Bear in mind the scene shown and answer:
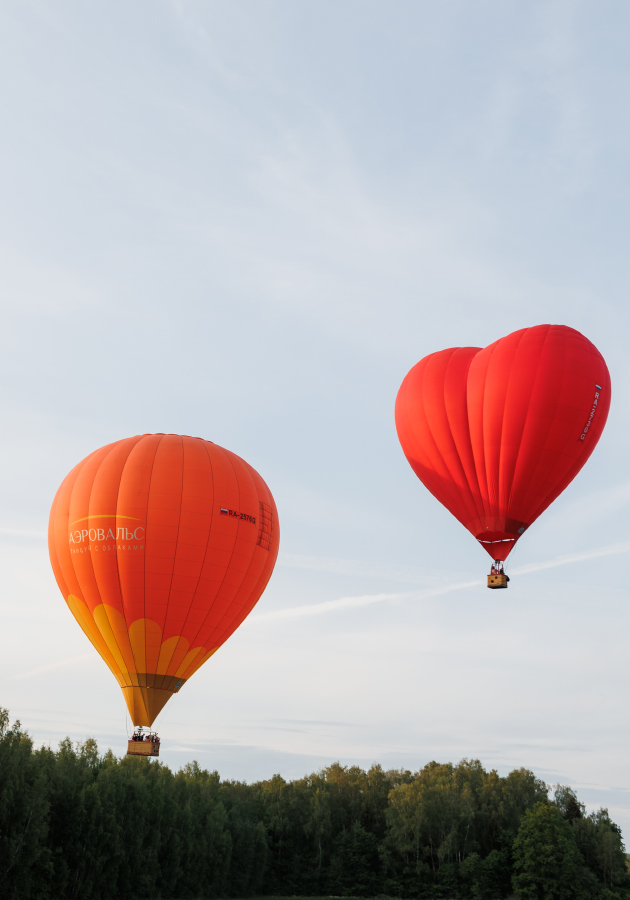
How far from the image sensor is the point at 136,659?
3158 cm

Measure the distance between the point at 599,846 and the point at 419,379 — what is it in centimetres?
3829

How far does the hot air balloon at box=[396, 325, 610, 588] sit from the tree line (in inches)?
678

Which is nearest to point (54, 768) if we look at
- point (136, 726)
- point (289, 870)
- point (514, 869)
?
point (136, 726)

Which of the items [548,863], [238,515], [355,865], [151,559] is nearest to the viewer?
[151,559]

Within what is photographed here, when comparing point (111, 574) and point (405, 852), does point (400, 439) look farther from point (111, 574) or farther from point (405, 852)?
point (405, 852)

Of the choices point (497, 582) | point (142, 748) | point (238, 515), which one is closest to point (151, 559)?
point (238, 515)

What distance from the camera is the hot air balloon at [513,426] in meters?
30.7

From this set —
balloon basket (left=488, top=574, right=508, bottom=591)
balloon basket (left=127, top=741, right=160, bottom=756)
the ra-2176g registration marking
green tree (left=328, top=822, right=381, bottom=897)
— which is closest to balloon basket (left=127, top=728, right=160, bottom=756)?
balloon basket (left=127, top=741, right=160, bottom=756)

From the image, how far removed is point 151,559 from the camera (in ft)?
102

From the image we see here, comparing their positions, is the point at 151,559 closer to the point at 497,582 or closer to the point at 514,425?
the point at 497,582

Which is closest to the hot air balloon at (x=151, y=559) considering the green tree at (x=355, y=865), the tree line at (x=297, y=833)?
the tree line at (x=297, y=833)

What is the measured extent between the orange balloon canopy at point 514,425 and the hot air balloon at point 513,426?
0.12 feet

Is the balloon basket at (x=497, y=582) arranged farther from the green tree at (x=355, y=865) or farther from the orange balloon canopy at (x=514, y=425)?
the green tree at (x=355, y=865)

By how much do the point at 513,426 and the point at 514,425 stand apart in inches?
2.1
